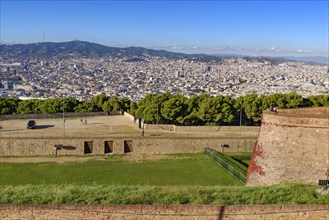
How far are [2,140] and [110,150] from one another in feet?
Answer: 23.7

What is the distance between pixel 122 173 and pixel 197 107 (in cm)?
1576

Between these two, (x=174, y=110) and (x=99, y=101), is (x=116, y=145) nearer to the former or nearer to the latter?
(x=174, y=110)

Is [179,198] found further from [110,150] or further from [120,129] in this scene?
[120,129]

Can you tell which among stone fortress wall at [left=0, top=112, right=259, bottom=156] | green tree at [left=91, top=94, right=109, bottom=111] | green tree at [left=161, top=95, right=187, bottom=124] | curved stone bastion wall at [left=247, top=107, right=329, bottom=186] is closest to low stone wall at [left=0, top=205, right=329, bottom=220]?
curved stone bastion wall at [left=247, top=107, right=329, bottom=186]

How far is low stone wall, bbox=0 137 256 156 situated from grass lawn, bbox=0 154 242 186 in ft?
5.02

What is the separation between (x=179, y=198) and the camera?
1329 cm

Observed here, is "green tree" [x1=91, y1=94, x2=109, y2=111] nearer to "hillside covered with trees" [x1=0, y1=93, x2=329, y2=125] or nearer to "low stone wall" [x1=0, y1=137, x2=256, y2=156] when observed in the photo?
"hillside covered with trees" [x1=0, y1=93, x2=329, y2=125]

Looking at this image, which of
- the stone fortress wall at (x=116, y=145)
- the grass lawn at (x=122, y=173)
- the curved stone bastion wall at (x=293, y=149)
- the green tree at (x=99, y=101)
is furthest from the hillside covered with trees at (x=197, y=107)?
the curved stone bastion wall at (x=293, y=149)

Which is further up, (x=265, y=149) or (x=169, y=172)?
(x=265, y=149)

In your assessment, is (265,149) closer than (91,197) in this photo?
No

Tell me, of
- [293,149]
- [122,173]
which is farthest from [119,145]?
[293,149]

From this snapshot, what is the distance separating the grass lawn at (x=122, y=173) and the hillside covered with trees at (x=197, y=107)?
32.9 ft

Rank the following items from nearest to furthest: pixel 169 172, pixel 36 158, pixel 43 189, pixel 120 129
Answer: pixel 43 189 < pixel 169 172 < pixel 36 158 < pixel 120 129

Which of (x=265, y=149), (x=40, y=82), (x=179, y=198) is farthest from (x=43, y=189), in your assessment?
(x=40, y=82)
